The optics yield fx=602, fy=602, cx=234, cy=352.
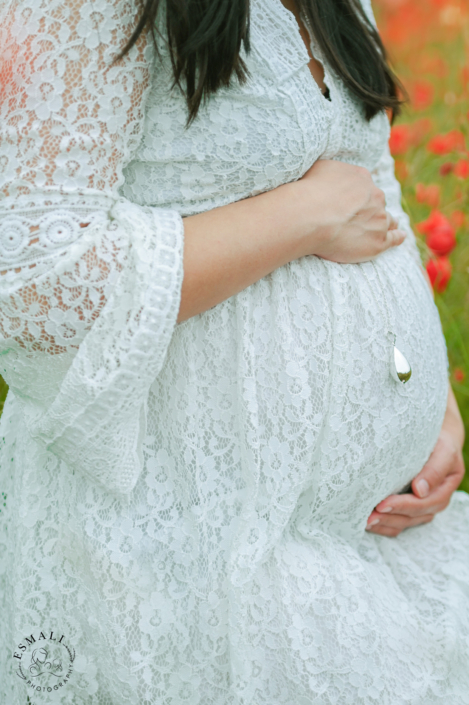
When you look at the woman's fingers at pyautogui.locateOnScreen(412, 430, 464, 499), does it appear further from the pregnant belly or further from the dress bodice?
the dress bodice

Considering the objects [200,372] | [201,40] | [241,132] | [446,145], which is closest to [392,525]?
→ [200,372]

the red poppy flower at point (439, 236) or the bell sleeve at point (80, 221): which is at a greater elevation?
the bell sleeve at point (80, 221)

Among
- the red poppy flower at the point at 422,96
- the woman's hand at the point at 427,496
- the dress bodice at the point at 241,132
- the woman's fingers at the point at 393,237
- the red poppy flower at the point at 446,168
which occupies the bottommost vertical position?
the woman's hand at the point at 427,496

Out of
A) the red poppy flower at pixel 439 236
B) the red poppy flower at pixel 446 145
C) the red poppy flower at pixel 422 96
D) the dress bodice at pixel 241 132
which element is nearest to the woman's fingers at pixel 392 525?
the dress bodice at pixel 241 132

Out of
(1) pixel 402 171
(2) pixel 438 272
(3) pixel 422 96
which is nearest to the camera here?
(2) pixel 438 272

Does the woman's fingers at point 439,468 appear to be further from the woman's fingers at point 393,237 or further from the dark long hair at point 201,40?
the dark long hair at point 201,40

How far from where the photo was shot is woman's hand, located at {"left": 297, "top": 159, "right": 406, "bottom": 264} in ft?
2.55

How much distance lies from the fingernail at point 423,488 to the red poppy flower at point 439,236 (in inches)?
30.1

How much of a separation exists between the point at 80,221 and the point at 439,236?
111 centimetres

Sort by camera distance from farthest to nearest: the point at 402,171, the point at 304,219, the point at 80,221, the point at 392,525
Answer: the point at 402,171 < the point at 392,525 < the point at 304,219 < the point at 80,221

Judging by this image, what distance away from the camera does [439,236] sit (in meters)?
1.51

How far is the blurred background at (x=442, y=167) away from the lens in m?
1.54

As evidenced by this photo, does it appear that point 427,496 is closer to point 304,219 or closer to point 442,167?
point 304,219

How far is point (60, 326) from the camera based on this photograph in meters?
0.64
